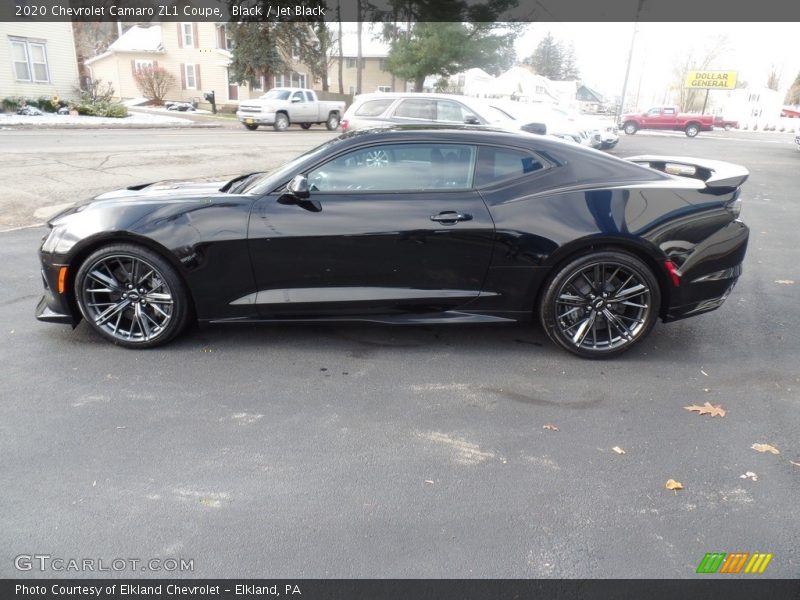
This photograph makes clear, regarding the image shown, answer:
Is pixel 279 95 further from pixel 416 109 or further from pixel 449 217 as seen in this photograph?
pixel 449 217

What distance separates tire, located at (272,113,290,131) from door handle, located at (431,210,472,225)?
2519 cm

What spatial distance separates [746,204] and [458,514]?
10705 mm

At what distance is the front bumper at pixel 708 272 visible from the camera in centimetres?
418

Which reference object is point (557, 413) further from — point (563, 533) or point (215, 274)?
point (215, 274)

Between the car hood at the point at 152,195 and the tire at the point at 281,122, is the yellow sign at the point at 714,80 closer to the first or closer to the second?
the tire at the point at 281,122

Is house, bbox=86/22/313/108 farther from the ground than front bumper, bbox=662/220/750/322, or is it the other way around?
house, bbox=86/22/313/108

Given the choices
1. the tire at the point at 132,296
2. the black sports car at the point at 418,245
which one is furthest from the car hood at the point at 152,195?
the tire at the point at 132,296

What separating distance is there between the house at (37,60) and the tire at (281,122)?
9.75 metres

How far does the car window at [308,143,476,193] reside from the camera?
419 cm

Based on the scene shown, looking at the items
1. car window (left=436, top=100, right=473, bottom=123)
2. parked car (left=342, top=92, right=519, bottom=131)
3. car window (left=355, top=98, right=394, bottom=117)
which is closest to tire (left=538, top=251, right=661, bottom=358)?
parked car (left=342, top=92, right=519, bottom=131)

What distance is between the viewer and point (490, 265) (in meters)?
4.16
